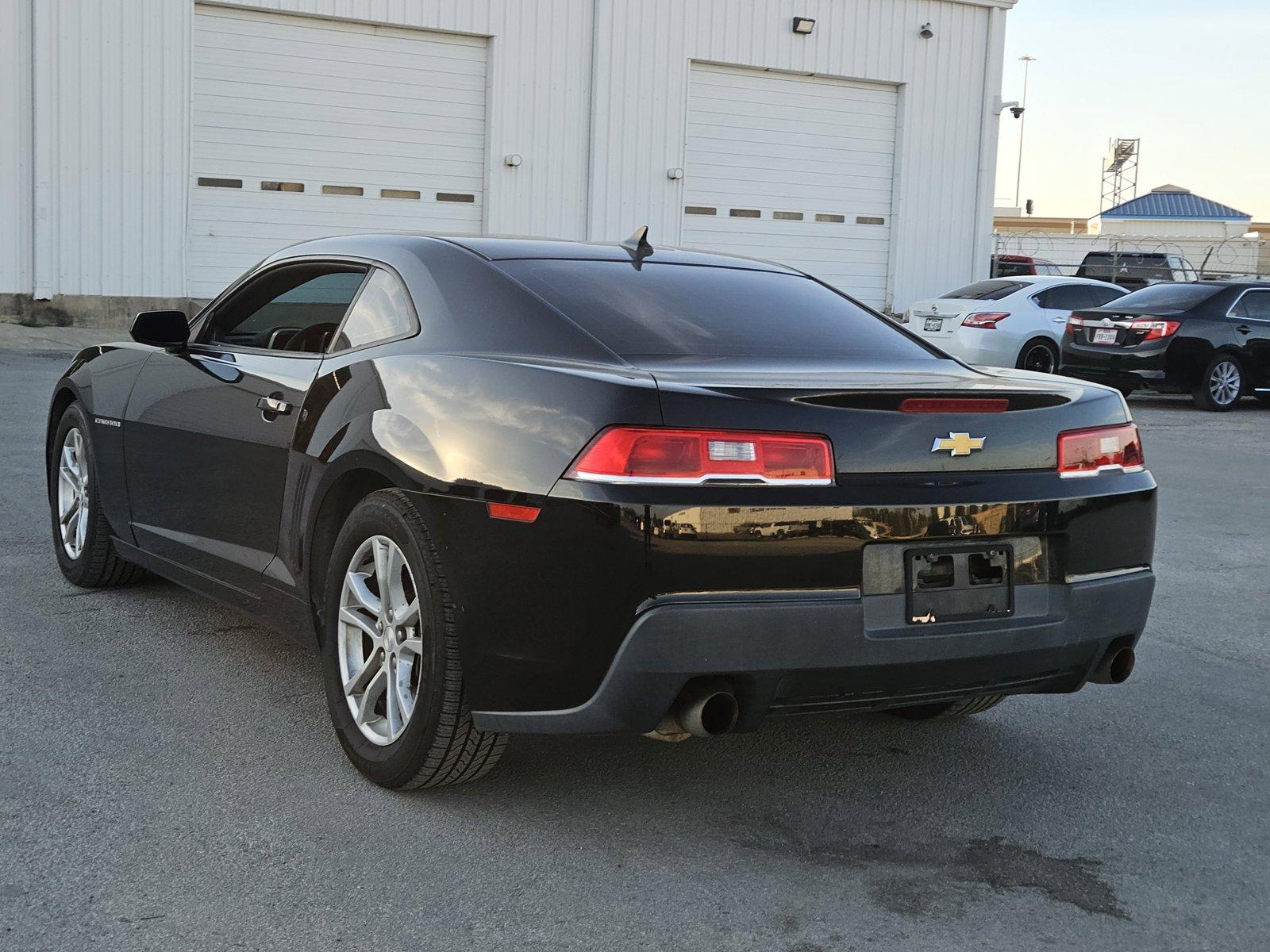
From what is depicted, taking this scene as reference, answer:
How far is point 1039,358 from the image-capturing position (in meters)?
18.0

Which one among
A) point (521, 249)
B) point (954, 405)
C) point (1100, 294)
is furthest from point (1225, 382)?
point (954, 405)

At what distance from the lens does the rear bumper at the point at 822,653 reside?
314cm

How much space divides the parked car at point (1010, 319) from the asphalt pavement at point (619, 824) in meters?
12.7

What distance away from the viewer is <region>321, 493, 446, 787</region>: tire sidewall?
345 cm

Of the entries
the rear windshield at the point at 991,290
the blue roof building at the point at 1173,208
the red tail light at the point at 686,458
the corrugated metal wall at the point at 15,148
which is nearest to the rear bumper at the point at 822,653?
the red tail light at the point at 686,458

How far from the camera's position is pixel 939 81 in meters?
25.2

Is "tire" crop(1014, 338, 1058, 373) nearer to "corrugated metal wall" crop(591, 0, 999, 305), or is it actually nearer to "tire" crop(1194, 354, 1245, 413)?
"tire" crop(1194, 354, 1245, 413)

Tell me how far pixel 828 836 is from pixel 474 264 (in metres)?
1.72

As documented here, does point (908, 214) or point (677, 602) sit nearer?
point (677, 602)

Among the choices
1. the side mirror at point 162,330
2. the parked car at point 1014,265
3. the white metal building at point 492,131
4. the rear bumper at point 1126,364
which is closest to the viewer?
the side mirror at point 162,330

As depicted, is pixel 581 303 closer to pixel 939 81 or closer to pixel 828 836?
pixel 828 836

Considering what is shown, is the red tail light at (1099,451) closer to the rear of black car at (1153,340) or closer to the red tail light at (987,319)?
the rear of black car at (1153,340)

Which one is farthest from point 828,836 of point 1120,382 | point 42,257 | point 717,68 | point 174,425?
point 717,68

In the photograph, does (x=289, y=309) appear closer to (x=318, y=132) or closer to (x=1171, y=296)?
(x=1171, y=296)
